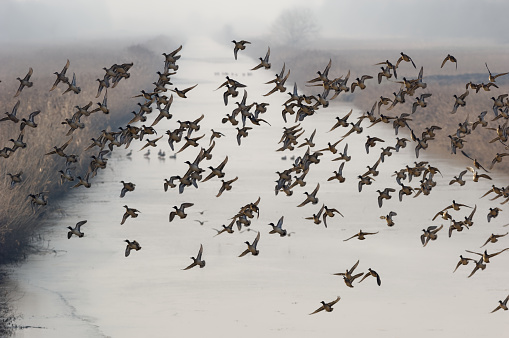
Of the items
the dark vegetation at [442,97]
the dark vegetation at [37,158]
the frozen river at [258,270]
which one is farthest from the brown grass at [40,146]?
the dark vegetation at [442,97]

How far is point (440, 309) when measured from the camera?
31.5 metres

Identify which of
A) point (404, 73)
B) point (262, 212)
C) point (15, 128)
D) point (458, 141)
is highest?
point (458, 141)

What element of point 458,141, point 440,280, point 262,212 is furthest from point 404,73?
point 458,141

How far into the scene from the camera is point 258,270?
3519 cm

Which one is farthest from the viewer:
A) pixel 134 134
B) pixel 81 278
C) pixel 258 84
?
pixel 258 84

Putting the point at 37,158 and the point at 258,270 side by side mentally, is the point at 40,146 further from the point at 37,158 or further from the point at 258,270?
the point at 258,270

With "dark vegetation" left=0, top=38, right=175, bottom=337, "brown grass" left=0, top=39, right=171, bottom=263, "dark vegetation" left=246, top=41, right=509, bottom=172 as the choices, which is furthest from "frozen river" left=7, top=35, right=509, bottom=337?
"dark vegetation" left=246, top=41, right=509, bottom=172

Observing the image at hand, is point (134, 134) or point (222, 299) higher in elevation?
point (134, 134)

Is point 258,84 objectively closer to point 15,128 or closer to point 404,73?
point 404,73

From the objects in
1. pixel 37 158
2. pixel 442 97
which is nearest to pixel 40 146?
pixel 37 158

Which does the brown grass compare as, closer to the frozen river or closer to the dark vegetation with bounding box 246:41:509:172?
the frozen river

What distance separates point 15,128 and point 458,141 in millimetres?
22193

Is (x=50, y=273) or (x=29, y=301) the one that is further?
(x=50, y=273)

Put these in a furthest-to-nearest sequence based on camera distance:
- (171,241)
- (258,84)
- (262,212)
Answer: (258,84)
(262,212)
(171,241)
